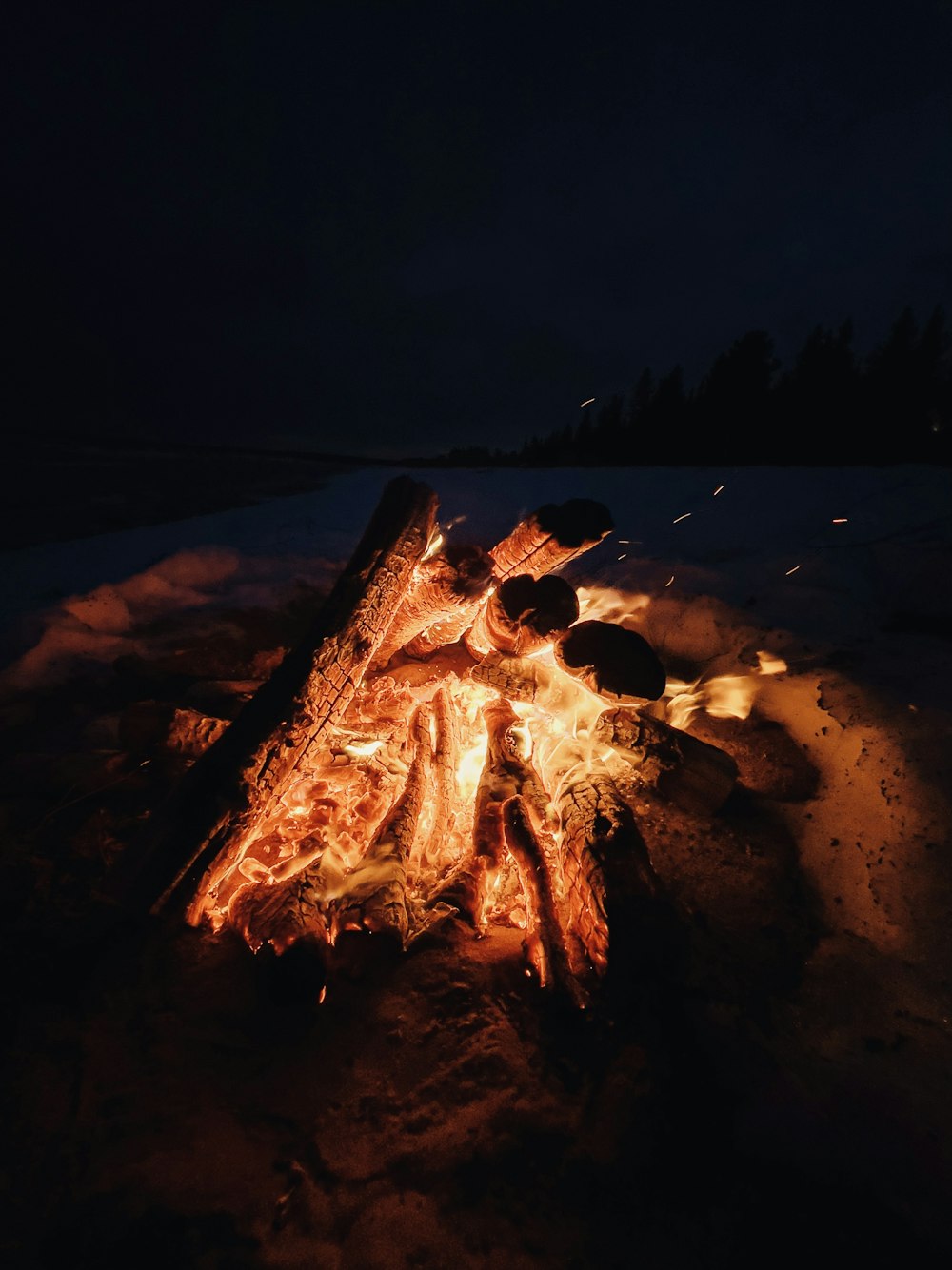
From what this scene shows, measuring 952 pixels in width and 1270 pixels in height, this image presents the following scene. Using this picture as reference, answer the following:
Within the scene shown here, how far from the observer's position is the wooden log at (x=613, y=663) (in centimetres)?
288

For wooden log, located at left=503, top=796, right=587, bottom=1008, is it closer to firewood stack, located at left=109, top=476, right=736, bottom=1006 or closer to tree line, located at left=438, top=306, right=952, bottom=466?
firewood stack, located at left=109, top=476, right=736, bottom=1006

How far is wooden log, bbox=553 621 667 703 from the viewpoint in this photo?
113 inches

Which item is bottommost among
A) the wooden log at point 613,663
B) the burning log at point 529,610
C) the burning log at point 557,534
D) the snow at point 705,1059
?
the snow at point 705,1059

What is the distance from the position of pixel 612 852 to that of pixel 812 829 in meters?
1.44

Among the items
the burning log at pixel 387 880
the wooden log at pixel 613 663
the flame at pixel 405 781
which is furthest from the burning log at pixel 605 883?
the burning log at pixel 387 880

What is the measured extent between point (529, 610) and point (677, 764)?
1.24 meters

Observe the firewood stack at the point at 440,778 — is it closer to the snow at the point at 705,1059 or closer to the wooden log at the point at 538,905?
the wooden log at the point at 538,905

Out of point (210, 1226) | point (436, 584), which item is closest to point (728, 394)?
point (436, 584)

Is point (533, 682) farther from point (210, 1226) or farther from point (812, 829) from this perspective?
point (210, 1226)

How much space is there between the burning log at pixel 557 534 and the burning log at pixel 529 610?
13 cm

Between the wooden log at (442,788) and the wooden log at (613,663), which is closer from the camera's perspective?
the wooden log at (442,788)

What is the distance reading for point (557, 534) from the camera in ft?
9.18

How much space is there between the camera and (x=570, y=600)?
297 cm

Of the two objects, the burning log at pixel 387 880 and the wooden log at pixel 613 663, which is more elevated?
the wooden log at pixel 613 663
